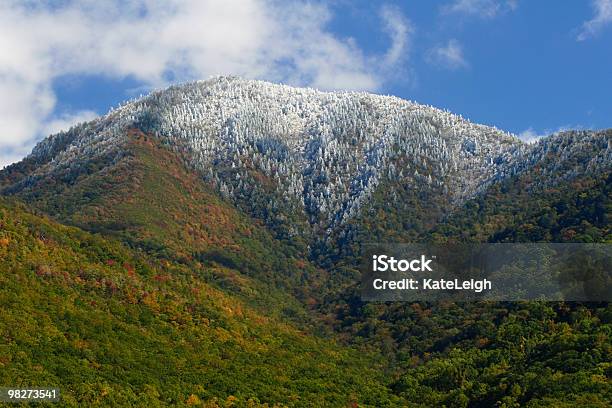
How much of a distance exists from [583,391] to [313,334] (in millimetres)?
81735

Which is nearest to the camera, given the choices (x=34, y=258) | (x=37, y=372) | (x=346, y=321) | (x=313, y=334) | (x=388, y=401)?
(x=37, y=372)

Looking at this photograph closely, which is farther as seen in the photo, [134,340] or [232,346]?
[232,346]

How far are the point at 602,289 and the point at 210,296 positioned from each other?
76034mm

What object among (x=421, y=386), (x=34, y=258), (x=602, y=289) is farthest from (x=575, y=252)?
(x=34, y=258)

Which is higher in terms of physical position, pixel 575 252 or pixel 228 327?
pixel 575 252

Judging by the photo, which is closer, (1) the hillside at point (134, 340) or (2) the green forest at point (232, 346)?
(1) the hillside at point (134, 340)

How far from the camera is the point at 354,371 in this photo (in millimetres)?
146625

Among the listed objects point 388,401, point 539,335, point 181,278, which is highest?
point 181,278

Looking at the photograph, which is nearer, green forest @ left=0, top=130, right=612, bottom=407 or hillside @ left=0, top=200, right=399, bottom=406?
hillside @ left=0, top=200, right=399, bottom=406

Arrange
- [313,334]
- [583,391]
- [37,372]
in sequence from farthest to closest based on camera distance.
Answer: [313,334]
[583,391]
[37,372]

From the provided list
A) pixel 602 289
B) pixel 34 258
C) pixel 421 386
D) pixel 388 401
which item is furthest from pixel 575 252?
pixel 34 258

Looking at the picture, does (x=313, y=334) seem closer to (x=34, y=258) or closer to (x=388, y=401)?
(x=388, y=401)

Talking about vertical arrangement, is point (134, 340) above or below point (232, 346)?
below

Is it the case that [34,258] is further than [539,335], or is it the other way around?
[539,335]
